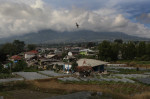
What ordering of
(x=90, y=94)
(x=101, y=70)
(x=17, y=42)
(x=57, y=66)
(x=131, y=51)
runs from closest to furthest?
(x=90, y=94), (x=101, y=70), (x=57, y=66), (x=131, y=51), (x=17, y=42)

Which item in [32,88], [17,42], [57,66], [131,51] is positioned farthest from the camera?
[17,42]

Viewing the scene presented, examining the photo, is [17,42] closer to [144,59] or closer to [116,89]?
[144,59]

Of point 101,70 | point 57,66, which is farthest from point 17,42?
point 101,70

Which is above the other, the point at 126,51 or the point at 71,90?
the point at 126,51

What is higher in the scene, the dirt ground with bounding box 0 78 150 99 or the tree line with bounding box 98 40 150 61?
the tree line with bounding box 98 40 150 61

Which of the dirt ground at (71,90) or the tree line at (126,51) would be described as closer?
the dirt ground at (71,90)

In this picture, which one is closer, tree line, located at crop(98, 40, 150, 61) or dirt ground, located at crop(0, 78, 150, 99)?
dirt ground, located at crop(0, 78, 150, 99)

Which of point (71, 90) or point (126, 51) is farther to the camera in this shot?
point (126, 51)

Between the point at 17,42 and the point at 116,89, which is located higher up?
the point at 17,42

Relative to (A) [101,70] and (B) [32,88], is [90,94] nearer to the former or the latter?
(B) [32,88]

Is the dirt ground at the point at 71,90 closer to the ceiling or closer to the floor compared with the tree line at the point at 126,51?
closer to the floor

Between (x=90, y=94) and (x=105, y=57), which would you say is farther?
(x=105, y=57)
